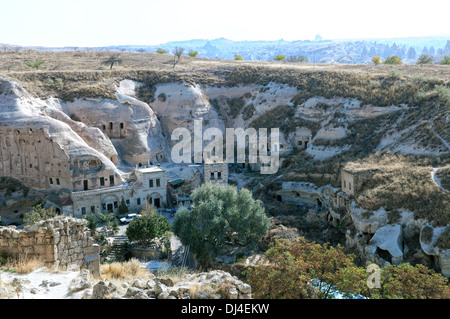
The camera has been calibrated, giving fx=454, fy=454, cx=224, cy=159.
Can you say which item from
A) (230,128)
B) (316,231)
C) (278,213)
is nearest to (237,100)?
(230,128)

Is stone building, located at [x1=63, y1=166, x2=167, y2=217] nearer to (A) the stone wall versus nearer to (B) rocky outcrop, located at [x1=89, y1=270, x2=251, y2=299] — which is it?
(A) the stone wall

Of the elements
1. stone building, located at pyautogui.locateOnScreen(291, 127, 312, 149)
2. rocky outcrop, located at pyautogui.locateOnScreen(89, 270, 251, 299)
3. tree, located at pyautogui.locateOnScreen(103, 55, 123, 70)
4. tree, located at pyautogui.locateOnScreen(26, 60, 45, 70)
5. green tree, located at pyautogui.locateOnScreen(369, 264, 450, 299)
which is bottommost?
green tree, located at pyautogui.locateOnScreen(369, 264, 450, 299)

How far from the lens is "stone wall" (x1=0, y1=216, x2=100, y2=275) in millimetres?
14195

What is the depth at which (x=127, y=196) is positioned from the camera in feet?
139

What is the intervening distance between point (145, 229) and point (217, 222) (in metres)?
6.21

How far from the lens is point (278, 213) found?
39.0 meters

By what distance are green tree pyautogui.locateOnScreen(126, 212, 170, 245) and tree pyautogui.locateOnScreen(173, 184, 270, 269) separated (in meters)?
2.68

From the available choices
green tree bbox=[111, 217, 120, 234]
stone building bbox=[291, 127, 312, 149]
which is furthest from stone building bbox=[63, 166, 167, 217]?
stone building bbox=[291, 127, 312, 149]

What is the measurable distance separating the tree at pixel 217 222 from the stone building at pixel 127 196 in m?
11.8

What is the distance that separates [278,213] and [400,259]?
13.0 meters

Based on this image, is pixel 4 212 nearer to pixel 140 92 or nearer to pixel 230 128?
pixel 140 92

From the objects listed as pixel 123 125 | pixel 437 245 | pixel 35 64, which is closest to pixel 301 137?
pixel 123 125

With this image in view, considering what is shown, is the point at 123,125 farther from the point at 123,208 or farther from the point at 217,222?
the point at 217,222
